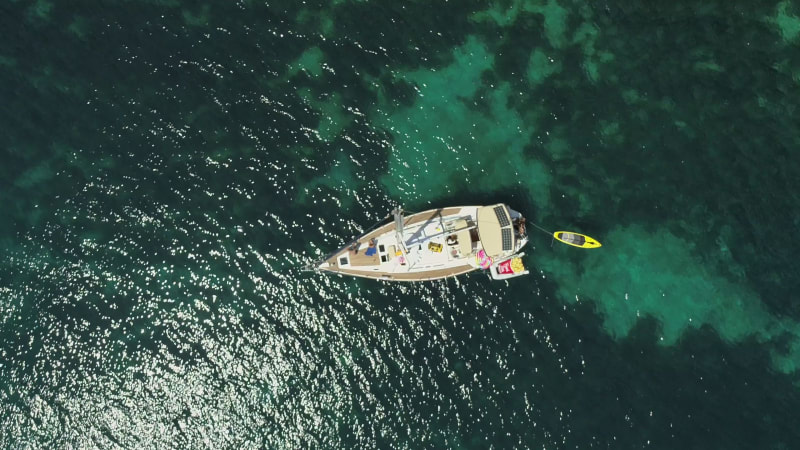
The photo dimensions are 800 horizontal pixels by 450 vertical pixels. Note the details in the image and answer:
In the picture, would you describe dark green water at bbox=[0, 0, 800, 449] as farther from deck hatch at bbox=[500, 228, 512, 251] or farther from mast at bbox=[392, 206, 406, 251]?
deck hatch at bbox=[500, 228, 512, 251]

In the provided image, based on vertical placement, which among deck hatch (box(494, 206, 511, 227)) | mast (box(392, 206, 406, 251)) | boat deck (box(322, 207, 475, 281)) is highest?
deck hatch (box(494, 206, 511, 227))

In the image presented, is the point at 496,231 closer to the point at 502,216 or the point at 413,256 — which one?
the point at 502,216

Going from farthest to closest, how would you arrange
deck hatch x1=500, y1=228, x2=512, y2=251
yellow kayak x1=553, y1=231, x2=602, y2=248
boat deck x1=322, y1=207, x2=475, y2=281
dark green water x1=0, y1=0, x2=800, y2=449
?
boat deck x1=322, y1=207, x2=475, y2=281 → yellow kayak x1=553, y1=231, x2=602, y2=248 → dark green water x1=0, y1=0, x2=800, y2=449 → deck hatch x1=500, y1=228, x2=512, y2=251

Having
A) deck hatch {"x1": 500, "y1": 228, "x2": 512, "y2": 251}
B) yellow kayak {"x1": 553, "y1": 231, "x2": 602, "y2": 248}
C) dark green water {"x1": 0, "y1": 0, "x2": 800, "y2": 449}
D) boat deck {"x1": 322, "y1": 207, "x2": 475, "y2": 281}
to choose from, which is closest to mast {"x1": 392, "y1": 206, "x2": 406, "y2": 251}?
boat deck {"x1": 322, "y1": 207, "x2": 475, "y2": 281}

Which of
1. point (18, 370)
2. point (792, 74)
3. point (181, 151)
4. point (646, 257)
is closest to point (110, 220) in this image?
point (181, 151)

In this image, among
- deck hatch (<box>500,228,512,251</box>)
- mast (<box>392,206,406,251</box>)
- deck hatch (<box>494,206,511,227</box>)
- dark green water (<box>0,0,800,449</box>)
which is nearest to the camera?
deck hatch (<box>500,228,512,251</box>)

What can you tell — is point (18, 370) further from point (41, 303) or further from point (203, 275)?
point (203, 275)
